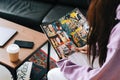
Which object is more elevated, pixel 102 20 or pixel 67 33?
pixel 102 20

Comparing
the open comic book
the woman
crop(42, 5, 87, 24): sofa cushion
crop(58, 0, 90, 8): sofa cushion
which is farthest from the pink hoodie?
crop(58, 0, 90, 8): sofa cushion

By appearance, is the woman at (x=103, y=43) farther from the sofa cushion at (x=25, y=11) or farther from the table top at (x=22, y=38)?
the sofa cushion at (x=25, y=11)

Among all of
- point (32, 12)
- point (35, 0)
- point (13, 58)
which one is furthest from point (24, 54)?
point (35, 0)

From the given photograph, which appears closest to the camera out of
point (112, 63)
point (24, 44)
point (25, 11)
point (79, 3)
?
point (112, 63)

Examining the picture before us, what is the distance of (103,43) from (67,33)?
0.63 metres

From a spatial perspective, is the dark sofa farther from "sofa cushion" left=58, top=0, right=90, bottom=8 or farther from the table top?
the table top

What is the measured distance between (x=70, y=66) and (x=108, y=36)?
281 mm

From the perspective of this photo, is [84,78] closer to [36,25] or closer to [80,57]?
[80,57]

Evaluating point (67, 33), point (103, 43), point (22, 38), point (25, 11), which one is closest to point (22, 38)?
point (22, 38)

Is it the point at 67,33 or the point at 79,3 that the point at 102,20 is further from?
the point at 79,3

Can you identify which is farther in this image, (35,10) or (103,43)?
(35,10)

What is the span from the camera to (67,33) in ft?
5.32

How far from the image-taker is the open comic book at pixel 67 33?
1540mm

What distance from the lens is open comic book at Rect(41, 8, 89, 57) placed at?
154 cm
